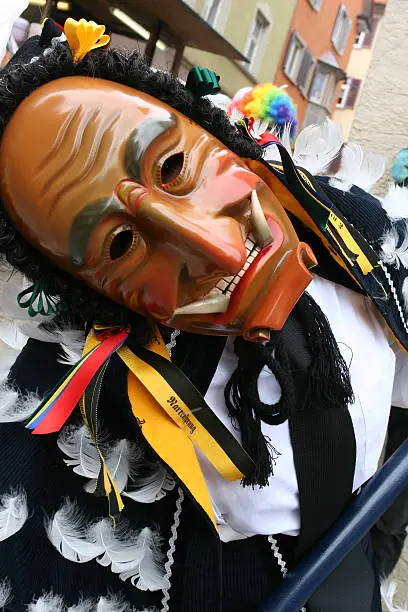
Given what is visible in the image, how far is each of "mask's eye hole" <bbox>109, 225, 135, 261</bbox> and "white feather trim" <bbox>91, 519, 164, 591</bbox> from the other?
47 cm

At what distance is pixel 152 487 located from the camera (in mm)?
987

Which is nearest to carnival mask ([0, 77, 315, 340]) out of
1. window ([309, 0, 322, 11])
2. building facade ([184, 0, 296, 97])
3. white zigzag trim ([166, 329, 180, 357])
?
white zigzag trim ([166, 329, 180, 357])

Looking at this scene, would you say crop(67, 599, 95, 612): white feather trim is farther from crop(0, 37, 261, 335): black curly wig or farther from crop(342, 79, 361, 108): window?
crop(342, 79, 361, 108): window

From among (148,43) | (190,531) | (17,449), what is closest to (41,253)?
(17,449)

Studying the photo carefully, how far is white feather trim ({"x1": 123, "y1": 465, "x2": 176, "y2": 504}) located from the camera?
97 cm

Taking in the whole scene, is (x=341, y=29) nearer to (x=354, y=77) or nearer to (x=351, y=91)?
(x=351, y=91)

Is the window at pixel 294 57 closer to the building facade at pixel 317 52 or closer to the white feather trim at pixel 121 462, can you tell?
the building facade at pixel 317 52

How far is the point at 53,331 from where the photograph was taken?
0.99 meters

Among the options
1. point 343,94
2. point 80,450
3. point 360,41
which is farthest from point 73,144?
point 360,41

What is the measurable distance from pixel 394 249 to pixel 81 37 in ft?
2.06

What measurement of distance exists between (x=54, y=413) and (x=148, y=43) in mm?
→ 5409

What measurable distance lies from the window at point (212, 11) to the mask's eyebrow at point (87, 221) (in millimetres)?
6582

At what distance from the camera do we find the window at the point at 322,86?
11.5m

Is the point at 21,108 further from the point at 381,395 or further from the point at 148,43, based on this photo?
the point at 148,43
